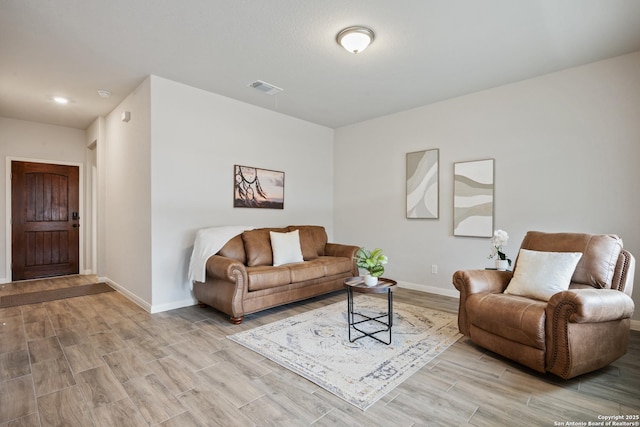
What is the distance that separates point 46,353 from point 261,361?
178cm

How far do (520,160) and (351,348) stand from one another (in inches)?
117

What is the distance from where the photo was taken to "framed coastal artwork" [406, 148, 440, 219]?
448cm

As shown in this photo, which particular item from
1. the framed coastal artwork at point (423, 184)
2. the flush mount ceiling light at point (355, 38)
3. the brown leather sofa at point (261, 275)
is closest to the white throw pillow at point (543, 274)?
the framed coastal artwork at point (423, 184)

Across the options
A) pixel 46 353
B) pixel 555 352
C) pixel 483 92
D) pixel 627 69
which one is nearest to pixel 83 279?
pixel 46 353

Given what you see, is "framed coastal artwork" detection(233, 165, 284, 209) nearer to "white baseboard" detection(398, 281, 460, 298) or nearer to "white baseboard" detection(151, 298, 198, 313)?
"white baseboard" detection(151, 298, 198, 313)

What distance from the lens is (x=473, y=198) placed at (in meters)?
4.09

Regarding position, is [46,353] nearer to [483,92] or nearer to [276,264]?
[276,264]

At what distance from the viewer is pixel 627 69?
3.11m

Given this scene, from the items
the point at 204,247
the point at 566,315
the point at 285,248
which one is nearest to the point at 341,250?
the point at 285,248

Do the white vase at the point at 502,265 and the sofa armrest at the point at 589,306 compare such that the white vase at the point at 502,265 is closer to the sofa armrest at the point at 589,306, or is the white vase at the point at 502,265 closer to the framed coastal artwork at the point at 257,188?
the sofa armrest at the point at 589,306

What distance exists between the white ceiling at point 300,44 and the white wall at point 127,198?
44cm

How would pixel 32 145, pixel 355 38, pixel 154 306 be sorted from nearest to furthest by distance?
1. pixel 355 38
2. pixel 154 306
3. pixel 32 145

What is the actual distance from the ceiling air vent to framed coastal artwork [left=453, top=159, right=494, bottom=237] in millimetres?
2586

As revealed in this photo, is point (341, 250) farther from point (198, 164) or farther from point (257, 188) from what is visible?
point (198, 164)
